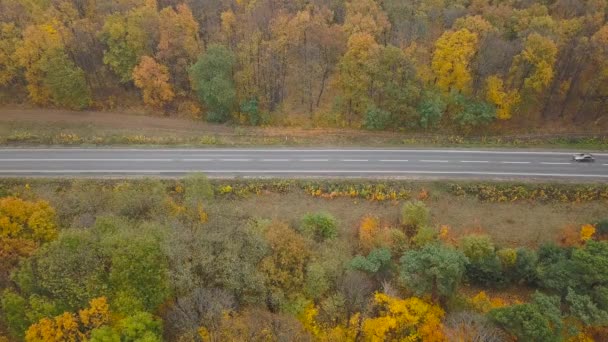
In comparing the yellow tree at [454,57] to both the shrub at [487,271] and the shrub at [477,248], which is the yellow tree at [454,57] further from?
the shrub at [487,271]

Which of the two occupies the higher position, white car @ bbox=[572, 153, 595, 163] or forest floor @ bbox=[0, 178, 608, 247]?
white car @ bbox=[572, 153, 595, 163]

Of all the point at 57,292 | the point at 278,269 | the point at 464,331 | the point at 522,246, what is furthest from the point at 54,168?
the point at 522,246

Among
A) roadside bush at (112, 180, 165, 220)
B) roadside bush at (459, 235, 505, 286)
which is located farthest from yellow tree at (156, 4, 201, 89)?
roadside bush at (459, 235, 505, 286)

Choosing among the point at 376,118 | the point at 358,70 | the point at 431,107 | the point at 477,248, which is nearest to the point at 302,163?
the point at 376,118

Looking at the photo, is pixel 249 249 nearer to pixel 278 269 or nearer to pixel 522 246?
pixel 278 269

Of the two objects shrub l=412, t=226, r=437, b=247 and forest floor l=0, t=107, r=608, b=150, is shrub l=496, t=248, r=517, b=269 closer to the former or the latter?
shrub l=412, t=226, r=437, b=247

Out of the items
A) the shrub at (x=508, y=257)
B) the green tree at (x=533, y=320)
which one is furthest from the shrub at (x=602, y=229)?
the green tree at (x=533, y=320)

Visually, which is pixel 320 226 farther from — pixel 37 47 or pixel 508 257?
pixel 37 47
